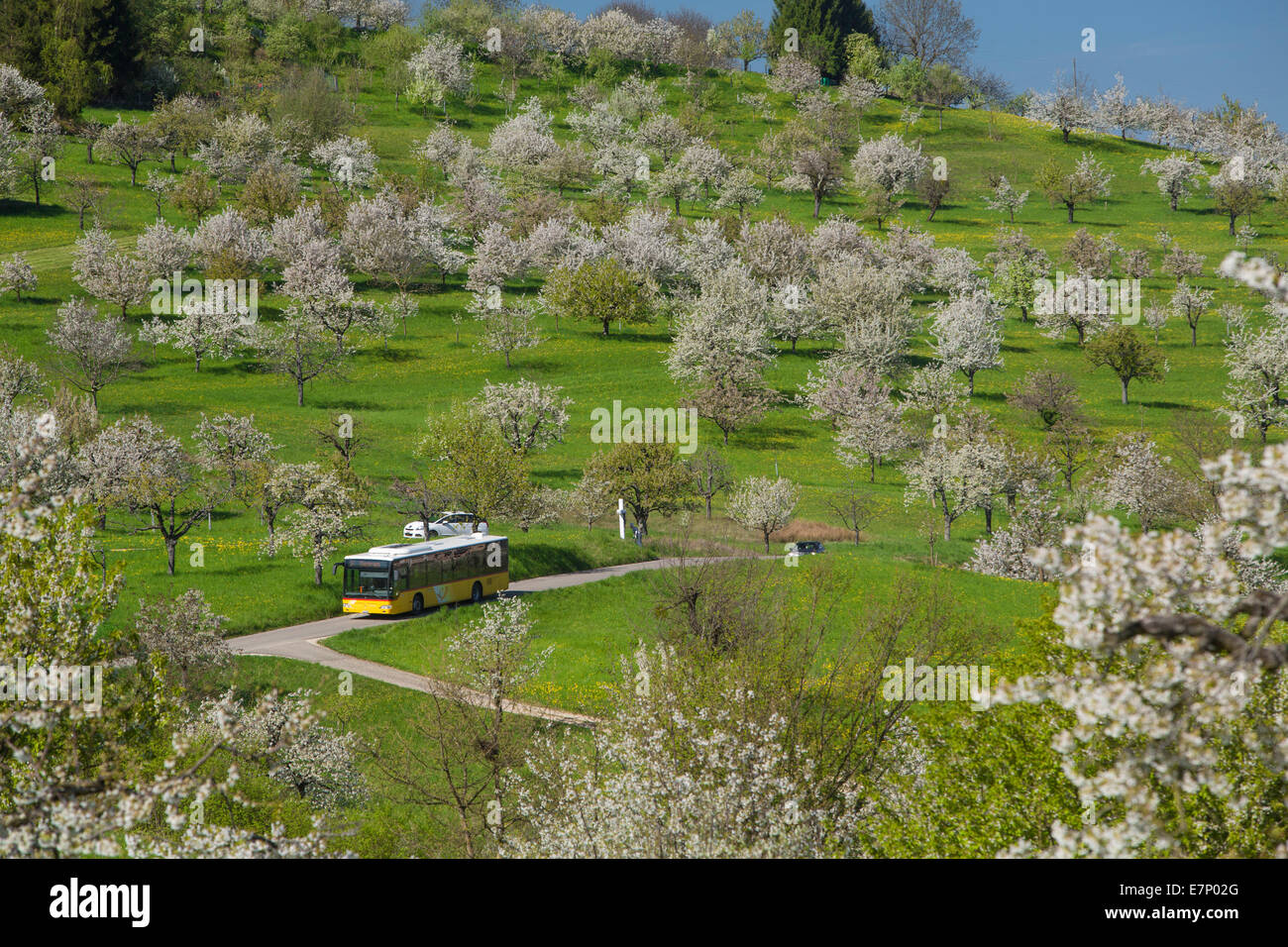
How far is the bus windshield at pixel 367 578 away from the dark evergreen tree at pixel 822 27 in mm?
157743

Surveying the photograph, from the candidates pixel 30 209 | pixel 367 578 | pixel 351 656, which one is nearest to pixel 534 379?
pixel 367 578

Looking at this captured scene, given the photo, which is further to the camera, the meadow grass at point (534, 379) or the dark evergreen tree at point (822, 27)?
the dark evergreen tree at point (822, 27)

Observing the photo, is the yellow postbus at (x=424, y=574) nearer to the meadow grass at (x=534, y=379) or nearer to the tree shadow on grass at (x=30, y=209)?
the meadow grass at (x=534, y=379)

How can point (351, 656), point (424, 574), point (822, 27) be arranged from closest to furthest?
1. point (351, 656)
2. point (424, 574)
3. point (822, 27)

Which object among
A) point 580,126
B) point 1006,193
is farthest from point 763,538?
point 580,126

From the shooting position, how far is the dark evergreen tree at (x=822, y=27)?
181500mm

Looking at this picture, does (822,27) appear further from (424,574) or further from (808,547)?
(424,574)

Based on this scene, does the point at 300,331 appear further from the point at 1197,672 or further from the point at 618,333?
the point at 1197,672

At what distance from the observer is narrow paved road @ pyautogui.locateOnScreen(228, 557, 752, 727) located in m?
35.6

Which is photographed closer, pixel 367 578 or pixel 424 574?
pixel 367 578

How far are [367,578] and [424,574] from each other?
2.36 meters

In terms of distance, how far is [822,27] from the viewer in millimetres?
185125

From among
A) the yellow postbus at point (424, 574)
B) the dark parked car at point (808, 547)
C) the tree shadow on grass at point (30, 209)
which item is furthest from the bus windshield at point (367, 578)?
the tree shadow on grass at point (30, 209)

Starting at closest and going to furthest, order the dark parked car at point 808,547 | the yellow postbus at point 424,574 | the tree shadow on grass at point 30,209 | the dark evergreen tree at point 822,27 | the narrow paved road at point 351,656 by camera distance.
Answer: the narrow paved road at point 351,656 < the yellow postbus at point 424,574 < the dark parked car at point 808,547 < the tree shadow on grass at point 30,209 < the dark evergreen tree at point 822,27
